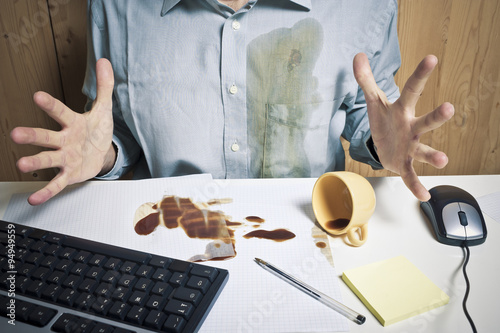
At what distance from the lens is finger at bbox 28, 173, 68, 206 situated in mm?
591

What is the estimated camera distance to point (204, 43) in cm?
86

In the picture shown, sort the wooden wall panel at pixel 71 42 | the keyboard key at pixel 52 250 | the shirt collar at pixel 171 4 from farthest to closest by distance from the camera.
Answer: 1. the wooden wall panel at pixel 71 42
2. the shirt collar at pixel 171 4
3. the keyboard key at pixel 52 250

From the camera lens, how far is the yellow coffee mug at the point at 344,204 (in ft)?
1.94

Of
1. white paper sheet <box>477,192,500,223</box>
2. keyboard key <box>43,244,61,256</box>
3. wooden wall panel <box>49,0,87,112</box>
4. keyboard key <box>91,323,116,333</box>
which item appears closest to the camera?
keyboard key <box>91,323,116,333</box>

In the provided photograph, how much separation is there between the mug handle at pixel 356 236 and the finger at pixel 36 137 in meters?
0.48

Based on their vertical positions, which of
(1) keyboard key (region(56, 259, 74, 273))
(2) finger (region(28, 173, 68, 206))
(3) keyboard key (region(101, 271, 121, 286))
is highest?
(2) finger (region(28, 173, 68, 206))

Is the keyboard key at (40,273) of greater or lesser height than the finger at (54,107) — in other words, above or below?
below

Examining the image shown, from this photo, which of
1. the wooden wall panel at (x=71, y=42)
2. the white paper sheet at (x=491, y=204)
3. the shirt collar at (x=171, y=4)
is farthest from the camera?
the wooden wall panel at (x=71, y=42)

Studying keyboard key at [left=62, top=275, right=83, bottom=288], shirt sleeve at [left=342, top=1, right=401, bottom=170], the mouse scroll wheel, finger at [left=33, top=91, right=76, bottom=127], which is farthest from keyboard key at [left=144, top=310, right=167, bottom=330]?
shirt sleeve at [left=342, top=1, right=401, bottom=170]

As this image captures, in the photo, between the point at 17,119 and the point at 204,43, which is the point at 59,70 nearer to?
the point at 17,119

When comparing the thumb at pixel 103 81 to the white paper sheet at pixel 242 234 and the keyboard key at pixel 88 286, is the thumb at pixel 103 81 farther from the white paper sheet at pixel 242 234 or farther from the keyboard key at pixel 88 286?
the keyboard key at pixel 88 286

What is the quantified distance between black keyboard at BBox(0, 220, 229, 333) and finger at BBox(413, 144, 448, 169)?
0.32 meters

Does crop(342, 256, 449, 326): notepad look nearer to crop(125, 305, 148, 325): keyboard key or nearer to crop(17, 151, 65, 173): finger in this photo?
crop(125, 305, 148, 325): keyboard key

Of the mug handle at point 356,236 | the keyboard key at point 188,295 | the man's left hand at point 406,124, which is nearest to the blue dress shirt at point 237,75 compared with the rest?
the man's left hand at point 406,124
